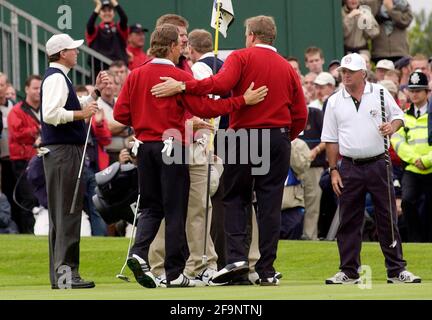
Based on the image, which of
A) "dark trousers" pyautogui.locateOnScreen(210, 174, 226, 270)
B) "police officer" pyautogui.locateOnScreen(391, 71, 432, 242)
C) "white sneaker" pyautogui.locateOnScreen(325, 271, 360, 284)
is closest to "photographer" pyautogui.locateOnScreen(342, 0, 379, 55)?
"police officer" pyautogui.locateOnScreen(391, 71, 432, 242)

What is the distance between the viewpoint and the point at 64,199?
46.4 ft

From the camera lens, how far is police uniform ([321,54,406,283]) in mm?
14648

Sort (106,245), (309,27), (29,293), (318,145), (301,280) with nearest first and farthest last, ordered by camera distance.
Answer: (29,293)
(301,280)
(106,245)
(318,145)
(309,27)

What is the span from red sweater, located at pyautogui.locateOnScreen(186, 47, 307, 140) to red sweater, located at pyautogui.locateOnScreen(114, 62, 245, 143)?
13cm

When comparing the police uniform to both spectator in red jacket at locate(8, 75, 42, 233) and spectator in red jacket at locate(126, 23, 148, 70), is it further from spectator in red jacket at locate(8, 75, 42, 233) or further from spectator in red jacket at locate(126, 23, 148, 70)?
spectator in red jacket at locate(126, 23, 148, 70)

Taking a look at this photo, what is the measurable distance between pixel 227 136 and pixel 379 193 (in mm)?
1711

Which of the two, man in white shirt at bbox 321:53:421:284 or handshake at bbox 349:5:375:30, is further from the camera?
handshake at bbox 349:5:375:30

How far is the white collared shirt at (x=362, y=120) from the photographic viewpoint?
14.6m

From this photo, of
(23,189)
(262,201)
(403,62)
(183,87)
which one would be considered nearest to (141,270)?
(262,201)

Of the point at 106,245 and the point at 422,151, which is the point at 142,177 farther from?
the point at 422,151

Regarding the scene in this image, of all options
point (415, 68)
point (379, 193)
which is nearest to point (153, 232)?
point (379, 193)

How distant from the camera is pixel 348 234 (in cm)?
1481

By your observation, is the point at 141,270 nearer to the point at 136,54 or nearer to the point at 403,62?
the point at 403,62

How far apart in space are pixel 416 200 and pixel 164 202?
6.41m
